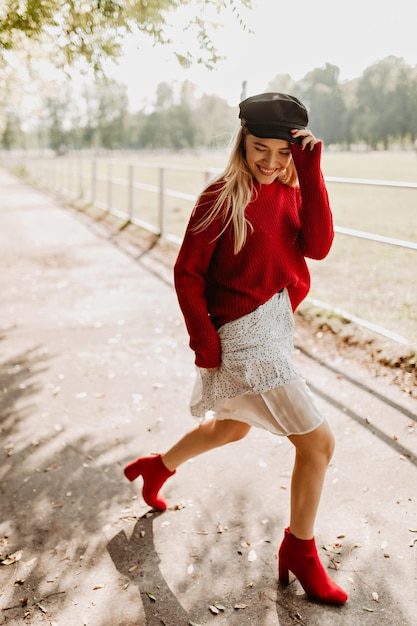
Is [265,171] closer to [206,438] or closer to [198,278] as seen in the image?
[198,278]

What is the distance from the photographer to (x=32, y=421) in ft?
12.6

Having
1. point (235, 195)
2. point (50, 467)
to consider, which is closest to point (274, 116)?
point (235, 195)

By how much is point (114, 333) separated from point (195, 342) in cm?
347

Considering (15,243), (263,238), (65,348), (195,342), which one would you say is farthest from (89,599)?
(15,243)

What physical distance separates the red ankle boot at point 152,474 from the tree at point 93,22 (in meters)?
2.84

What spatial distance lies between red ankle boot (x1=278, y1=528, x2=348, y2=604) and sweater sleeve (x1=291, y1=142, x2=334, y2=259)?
1.10 metres

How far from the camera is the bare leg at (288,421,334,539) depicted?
2.16 metres

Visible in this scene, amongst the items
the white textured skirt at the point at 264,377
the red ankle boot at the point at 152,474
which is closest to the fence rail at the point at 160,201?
the white textured skirt at the point at 264,377

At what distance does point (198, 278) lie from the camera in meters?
2.24

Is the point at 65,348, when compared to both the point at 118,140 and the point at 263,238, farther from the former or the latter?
the point at 118,140

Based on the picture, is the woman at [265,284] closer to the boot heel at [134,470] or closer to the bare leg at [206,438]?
the bare leg at [206,438]

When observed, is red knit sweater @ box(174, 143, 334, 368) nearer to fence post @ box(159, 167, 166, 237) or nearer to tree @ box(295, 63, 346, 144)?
tree @ box(295, 63, 346, 144)

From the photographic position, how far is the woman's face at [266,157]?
2.20 m


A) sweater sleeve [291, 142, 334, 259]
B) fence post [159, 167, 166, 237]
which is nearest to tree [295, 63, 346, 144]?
sweater sleeve [291, 142, 334, 259]
